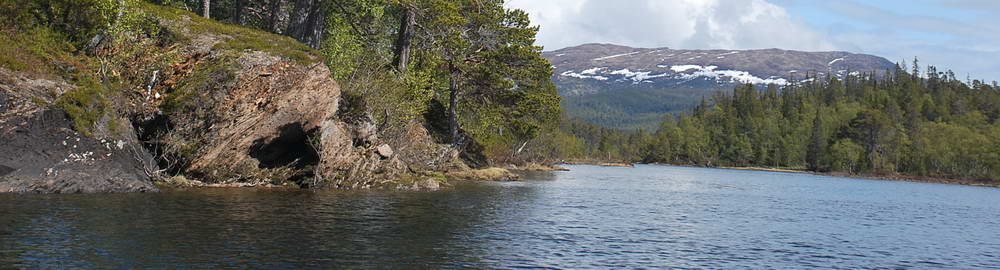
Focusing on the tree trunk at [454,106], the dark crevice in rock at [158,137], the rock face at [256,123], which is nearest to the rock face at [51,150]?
the dark crevice in rock at [158,137]

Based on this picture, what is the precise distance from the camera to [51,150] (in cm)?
3088

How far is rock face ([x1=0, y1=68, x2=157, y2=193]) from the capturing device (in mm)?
29766

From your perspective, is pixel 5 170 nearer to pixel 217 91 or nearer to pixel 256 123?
pixel 217 91

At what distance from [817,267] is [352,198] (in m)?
22.2

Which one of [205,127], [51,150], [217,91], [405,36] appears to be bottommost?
[51,150]

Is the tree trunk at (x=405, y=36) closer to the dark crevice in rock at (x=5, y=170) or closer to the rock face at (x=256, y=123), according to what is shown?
the rock face at (x=256, y=123)

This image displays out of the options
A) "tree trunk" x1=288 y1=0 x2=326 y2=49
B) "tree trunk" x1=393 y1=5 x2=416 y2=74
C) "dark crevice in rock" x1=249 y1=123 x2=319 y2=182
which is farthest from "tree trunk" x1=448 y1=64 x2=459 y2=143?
"dark crevice in rock" x1=249 y1=123 x2=319 y2=182

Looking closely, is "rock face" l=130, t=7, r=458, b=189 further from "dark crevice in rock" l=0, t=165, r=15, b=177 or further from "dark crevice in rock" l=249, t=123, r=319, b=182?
"dark crevice in rock" l=0, t=165, r=15, b=177

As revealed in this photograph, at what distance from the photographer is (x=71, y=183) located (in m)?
30.9

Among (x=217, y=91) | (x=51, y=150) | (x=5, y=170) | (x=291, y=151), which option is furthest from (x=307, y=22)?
(x=5, y=170)

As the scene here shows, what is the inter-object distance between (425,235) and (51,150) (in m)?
17.8

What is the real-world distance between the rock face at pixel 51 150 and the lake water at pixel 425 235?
1783 mm

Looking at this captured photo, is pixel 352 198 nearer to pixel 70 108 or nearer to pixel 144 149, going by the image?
pixel 144 149

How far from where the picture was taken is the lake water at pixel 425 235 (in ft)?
63.7
